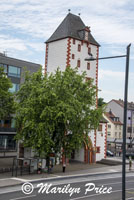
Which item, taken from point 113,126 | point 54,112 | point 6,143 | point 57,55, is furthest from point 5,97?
point 113,126

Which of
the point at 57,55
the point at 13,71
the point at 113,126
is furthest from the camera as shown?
the point at 113,126

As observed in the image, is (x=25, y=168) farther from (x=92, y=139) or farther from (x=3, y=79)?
(x=92, y=139)

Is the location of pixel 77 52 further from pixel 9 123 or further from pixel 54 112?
A: pixel 54 112

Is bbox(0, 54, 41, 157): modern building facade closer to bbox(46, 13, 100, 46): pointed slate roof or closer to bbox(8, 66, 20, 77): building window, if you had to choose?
bbox(8, 66, 20, 77): building window

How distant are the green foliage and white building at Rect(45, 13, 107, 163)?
429 inches

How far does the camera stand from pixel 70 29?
47688mm

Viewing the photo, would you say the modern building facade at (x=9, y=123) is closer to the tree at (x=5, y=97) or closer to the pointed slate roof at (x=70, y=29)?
the pointed slate roof at (x=70, y=29)

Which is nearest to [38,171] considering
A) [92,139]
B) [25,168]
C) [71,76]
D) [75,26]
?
[25,168]

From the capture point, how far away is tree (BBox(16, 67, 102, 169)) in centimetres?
3278

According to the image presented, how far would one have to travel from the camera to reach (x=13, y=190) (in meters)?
24.5

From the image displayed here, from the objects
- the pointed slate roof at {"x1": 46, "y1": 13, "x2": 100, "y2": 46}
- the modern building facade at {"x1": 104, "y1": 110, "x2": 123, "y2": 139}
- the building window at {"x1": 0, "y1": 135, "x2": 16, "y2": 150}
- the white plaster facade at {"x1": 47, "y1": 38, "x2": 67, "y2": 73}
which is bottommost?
the building window at {"x1": 0, "y1": 135, "x2": 16, "y2": 150}

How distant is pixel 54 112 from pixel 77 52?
17.3 meters

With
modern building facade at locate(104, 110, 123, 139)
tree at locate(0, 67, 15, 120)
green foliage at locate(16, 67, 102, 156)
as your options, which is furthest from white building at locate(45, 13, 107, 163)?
modern building facade at locate(104, 110, 123, 139)

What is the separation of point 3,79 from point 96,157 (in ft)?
71.6
